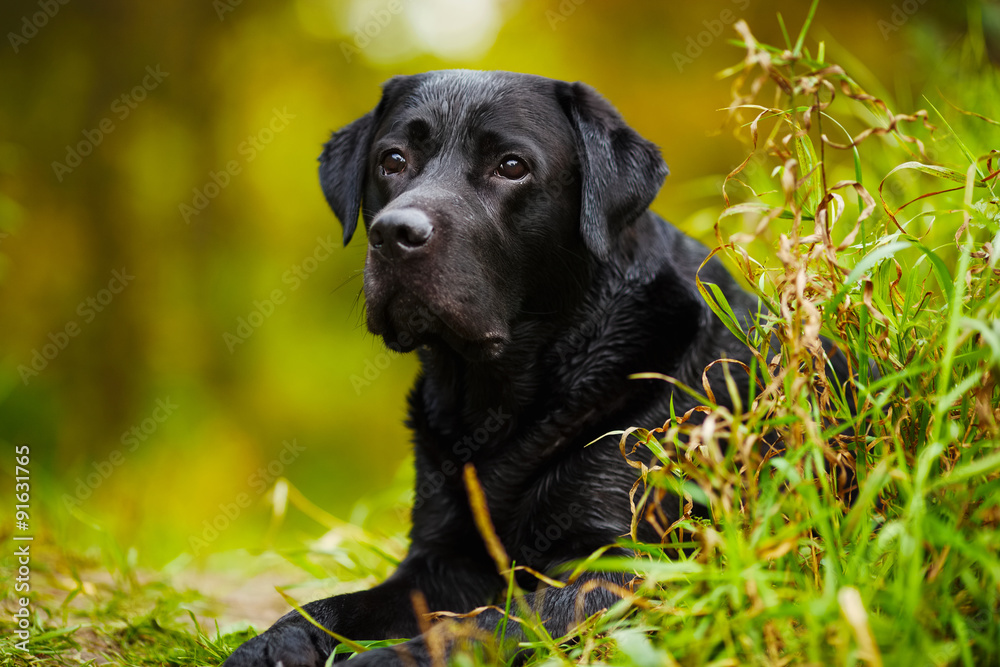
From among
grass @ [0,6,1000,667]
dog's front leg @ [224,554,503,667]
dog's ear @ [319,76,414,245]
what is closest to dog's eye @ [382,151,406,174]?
dog's ear @ [319,76,414,245]

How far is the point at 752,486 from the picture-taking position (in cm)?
134

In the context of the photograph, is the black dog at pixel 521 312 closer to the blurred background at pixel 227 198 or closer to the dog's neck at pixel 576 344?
the dog's neck at pixel 576 344

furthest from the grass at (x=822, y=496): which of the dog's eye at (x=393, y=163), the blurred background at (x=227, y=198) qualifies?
the blurred background at (x=227, y=198)

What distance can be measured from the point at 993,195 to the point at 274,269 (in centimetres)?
858

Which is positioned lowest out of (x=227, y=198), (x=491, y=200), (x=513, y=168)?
(x=227, y=198)

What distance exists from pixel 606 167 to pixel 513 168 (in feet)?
0.95

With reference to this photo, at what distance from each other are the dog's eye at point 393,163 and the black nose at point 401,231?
0.48 metres

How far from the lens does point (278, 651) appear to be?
177 centimetres

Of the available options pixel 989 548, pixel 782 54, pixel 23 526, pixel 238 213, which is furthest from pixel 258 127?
pixel 989 548

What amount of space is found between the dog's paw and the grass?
Answer: 0.87ft

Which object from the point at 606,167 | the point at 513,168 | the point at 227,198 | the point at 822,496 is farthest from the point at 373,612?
the point at 227,198

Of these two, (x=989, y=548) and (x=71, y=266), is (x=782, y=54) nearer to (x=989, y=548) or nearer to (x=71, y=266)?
(x=989, y=548)

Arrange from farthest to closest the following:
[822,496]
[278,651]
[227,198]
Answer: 1. [227,198]
2. [278,651]
3. [822,496]

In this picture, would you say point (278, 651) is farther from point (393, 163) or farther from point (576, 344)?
point (393, 163)
